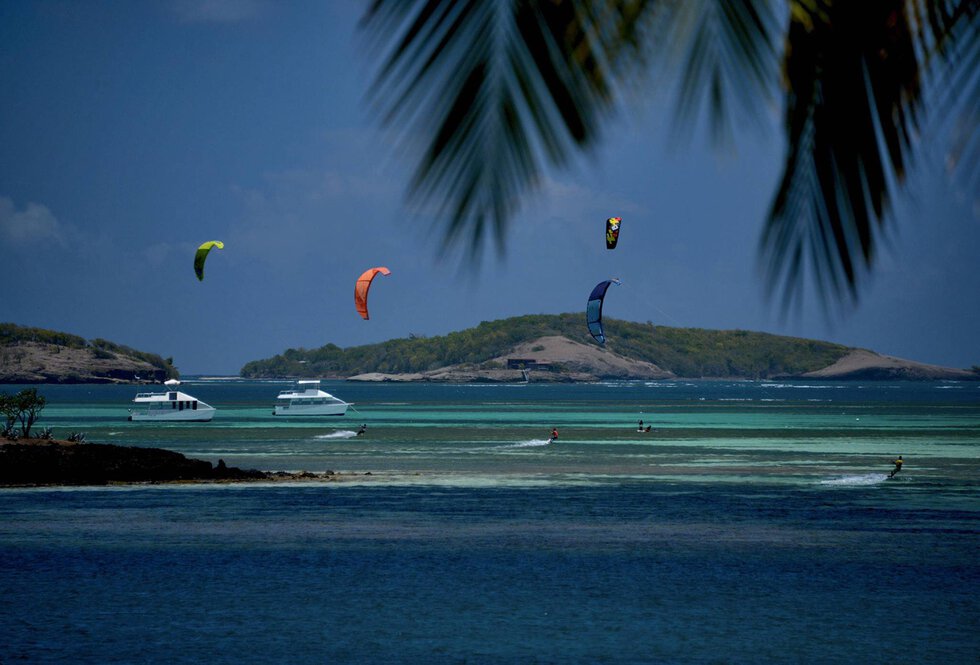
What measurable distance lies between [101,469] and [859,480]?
2948 cm

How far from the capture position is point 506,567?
26.4 metres

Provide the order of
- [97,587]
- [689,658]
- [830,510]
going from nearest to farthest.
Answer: [689,658]
[97,587]
[830,510]

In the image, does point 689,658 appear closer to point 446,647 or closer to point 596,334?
point 446,647

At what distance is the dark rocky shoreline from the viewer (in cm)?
4300

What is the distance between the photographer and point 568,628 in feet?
70.7

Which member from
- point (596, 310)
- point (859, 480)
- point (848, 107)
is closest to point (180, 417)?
point (859, 480)

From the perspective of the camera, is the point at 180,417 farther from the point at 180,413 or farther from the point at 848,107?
the point at 848,107

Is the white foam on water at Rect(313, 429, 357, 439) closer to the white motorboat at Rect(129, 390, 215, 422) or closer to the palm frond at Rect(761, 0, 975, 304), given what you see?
the white motorboat at Rect(129, 390, 215, 422)

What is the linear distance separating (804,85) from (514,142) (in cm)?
39

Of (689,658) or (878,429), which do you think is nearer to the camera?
(689,658)

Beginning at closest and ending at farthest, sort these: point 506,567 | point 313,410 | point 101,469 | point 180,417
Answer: point 506,567, point 101,469, point 180,417, point 313,410

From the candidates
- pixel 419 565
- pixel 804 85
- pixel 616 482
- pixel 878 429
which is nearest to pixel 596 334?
pixel 616 482

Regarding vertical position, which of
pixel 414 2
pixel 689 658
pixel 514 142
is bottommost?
pixel 689 658

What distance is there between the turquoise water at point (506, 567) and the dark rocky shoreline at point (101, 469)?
7.58 ft
